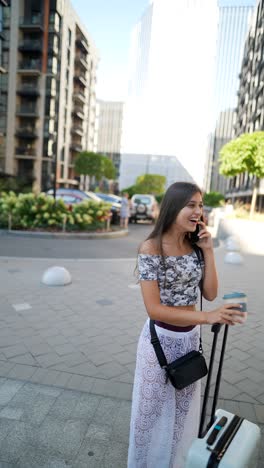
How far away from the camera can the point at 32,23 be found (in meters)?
46.3

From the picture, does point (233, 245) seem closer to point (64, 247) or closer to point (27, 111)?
point (64, 247)

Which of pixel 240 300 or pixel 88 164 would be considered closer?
pixel 240 300

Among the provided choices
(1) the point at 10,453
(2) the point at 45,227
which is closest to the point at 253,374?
(1) the point at 10,453

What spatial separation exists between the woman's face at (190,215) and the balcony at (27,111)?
50238 mm

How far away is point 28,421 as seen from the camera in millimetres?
2680

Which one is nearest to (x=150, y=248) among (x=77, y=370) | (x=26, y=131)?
(x=77, y=370)

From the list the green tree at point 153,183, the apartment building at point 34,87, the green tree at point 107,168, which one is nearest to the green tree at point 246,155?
the apartment building at point 34,87

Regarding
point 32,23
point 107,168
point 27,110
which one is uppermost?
point 32,23

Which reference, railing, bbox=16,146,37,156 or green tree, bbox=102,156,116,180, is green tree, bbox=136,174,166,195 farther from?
railing, bbox=16,146,37,156

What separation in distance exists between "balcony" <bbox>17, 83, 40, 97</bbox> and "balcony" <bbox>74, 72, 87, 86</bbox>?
10.8m

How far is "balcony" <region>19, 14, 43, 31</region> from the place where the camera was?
4569cm

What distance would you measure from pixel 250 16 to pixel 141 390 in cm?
6313

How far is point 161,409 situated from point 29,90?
51.7 metres

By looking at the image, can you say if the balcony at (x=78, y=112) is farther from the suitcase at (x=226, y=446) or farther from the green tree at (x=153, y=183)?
the suitcase at (x=226, y=446)
